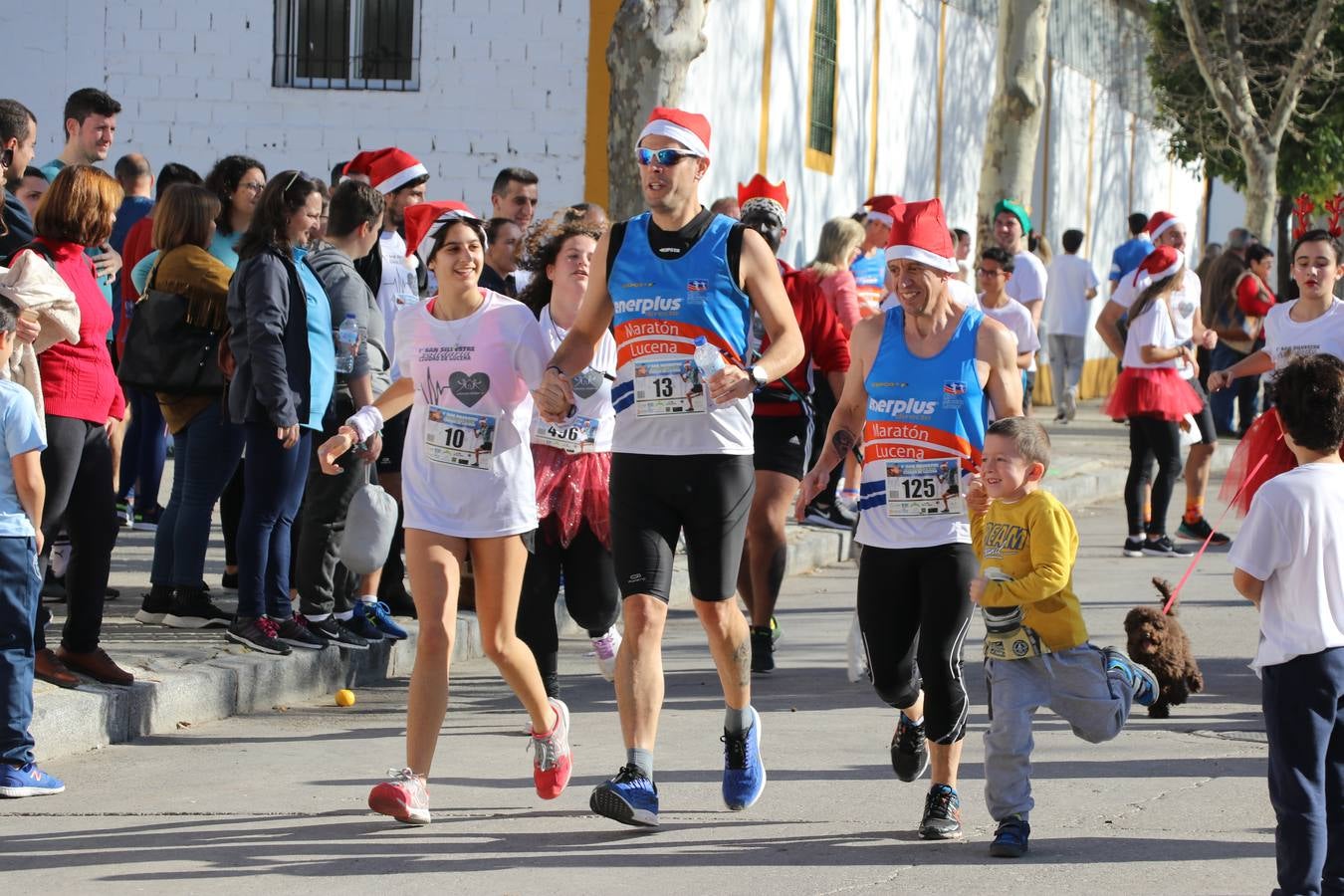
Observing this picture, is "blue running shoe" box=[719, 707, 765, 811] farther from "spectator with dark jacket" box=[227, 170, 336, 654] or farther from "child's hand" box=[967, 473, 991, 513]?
"spectator with dark jacket" box=[227, 170, 336, 654]

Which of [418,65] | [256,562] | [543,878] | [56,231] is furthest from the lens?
[418,65]

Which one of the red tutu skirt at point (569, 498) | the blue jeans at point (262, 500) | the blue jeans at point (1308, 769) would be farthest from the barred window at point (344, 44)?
the blue jeans at point (1308, 769)

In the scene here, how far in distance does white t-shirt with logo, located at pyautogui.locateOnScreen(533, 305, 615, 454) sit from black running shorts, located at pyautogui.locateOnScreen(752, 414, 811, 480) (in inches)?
61.4

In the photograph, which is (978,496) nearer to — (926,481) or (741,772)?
(926,481)

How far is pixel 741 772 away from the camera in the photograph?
20.8 feet

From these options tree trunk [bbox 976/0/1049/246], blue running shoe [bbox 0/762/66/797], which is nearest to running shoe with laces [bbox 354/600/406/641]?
blue running shoe [bbox 0/762/66/797]

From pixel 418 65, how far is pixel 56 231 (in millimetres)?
9556

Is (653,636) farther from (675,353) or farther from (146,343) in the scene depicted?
(146,343)

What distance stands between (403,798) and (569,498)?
63.7 inches

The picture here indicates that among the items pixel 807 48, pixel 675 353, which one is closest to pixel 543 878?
pixel 675 353

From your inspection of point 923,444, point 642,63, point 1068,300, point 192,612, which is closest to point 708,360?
point 923,444

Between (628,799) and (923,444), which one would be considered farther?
(923,444)

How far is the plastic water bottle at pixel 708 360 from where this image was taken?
608 cm

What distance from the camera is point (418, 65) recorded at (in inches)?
649
